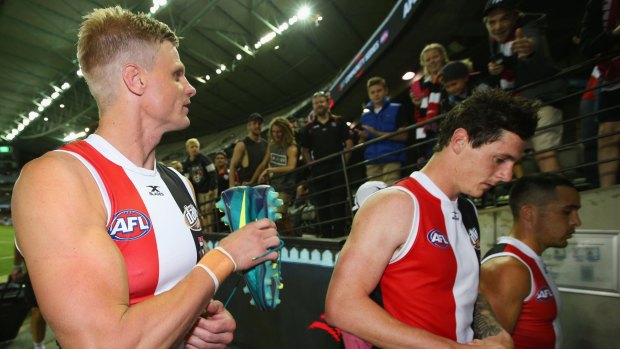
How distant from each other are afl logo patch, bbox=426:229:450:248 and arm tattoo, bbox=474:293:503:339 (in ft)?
1.49

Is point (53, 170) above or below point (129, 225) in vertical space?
above

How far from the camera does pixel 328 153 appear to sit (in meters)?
5.19

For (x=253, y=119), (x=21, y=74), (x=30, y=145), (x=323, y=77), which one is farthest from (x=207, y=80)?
(x=30, y=145)

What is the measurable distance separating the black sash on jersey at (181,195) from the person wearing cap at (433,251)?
2.05ft

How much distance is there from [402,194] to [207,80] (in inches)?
801

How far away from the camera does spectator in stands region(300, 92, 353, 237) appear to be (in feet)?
16.8

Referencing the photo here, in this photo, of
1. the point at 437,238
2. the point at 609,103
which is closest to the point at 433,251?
the point at 437,238

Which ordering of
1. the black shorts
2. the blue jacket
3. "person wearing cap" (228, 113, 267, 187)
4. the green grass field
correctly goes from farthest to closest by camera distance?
the green grass field
"person wearing cap" (228, 113, 267, 187)
the blue jacket
the black shorts

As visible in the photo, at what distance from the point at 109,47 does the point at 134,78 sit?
14cm

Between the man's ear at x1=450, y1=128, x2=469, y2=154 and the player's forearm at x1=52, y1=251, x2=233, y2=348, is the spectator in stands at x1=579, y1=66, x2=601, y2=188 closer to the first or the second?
the man's ear at x1=450, y1=128, x2=469, y2=154

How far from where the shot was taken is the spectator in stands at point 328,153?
5.11 metres

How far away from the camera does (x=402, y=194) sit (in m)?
1.73

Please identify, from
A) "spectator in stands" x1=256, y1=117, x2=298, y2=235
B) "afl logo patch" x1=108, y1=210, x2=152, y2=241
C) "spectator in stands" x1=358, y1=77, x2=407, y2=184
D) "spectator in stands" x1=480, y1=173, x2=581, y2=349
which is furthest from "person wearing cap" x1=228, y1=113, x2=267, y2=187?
"afl logo patch" x1=108, y1=210, x2=152, y2=241

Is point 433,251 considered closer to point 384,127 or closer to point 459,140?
point 459,140
